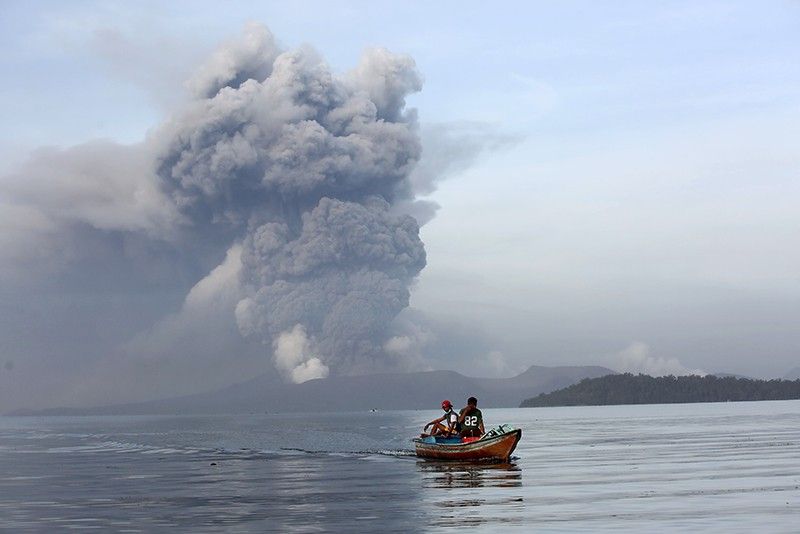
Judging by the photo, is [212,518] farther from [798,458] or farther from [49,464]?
[49,464]

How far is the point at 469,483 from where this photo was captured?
46.9m

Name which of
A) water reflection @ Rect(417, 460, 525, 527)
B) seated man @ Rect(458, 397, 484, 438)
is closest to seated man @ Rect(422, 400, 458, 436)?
seated man @ Rect(458, 397, 484, 438)

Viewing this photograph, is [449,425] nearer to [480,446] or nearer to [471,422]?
[471,422]

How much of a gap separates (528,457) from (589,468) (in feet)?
41.4

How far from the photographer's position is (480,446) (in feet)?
201

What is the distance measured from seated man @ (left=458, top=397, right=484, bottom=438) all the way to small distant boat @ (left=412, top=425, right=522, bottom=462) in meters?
0.58

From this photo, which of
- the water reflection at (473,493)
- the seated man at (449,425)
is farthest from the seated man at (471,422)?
the water reflection at (473,493)

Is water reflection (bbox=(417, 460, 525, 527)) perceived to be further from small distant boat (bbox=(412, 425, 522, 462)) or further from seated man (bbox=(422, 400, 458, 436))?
seated man (bbox=(422, 400, 458, 436))

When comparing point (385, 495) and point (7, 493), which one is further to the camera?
point (7, 493)

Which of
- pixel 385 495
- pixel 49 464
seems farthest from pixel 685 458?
pixel 49 464

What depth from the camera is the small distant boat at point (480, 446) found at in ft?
197

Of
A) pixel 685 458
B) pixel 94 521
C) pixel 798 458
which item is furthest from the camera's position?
pixel 685 458

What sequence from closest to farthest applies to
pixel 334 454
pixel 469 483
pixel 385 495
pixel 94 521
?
pixel 94 521, pixel 385 495, pixel 469 483, pixel 334 454

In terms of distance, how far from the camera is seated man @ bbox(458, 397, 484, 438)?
63.6m
